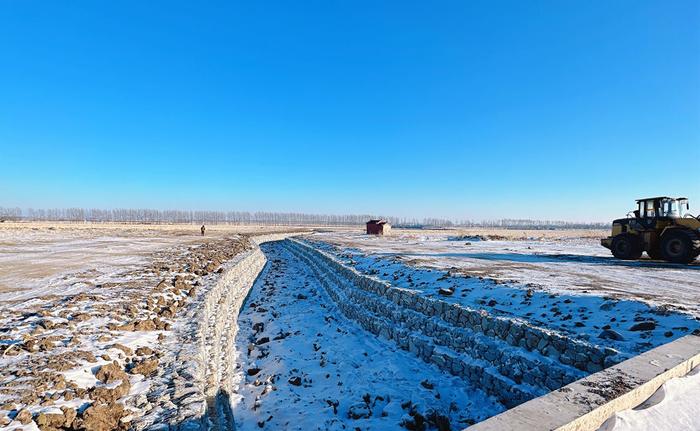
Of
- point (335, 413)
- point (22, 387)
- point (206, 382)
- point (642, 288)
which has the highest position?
point (642, 288)

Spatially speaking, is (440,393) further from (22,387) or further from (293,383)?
(22,387)

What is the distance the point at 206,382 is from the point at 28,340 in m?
3.35

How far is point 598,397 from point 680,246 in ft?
57.0

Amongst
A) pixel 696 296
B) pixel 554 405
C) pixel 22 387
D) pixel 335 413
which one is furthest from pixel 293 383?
pixel 696 296

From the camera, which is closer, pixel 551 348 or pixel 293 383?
pixel 551 348

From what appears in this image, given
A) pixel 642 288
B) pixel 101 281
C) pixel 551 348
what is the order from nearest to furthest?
pixel 551 348
pixel 642 288
pixel 101 281

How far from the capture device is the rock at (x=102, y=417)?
4.32 meters

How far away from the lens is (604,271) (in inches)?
514

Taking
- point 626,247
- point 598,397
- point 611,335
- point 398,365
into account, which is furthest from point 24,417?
point 626,247

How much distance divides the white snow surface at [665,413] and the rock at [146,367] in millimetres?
6514

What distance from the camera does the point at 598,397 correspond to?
3229 mm

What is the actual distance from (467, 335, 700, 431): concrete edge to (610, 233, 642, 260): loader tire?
53.3 ft

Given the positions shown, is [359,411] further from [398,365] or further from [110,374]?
[110,374]

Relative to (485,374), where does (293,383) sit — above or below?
below
